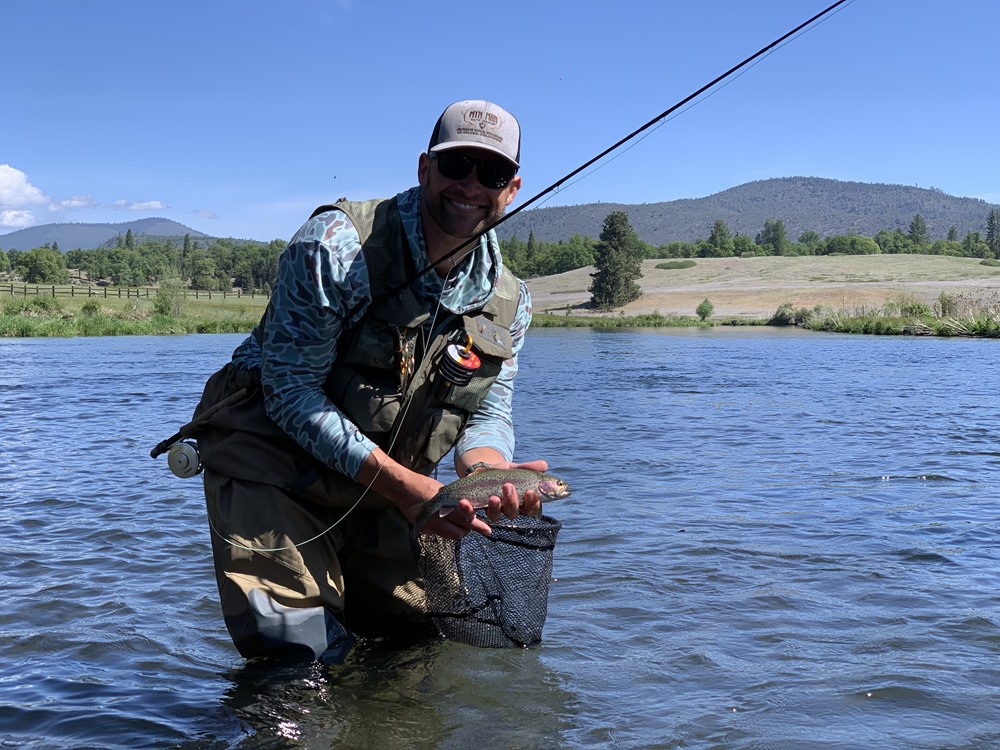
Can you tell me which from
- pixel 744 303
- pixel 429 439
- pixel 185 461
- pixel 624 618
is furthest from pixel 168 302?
pixel 429 439

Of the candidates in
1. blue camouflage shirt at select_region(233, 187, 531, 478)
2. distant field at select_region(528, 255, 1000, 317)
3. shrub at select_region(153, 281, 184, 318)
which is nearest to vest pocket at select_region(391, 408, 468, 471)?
blue camouflage shirt at select_region(233, 187, 531, 478)

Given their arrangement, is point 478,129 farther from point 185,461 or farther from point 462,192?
point 185,461

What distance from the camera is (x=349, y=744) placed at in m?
4.13

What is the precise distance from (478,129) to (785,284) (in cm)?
11067

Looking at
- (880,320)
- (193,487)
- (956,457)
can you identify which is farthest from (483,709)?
(880,320)

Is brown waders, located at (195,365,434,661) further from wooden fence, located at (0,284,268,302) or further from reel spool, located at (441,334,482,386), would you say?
wooden fence, located at (0,284,268,302)

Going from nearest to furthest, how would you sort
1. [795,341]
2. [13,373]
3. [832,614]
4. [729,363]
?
1. [832,614]
2. [13,373]
3. [729,363]
4. [795,341]

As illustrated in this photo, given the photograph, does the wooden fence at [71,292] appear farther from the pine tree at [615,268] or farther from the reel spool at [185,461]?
the reel spool at [185,461]

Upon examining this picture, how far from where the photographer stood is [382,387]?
4172mm

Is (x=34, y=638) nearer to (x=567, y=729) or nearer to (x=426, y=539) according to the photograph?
(x=426, y=539)

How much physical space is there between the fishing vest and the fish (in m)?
0.40

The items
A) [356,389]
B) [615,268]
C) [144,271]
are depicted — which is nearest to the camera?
[356,389]

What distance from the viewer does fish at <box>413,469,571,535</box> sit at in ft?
12.9

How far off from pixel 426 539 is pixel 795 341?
4915 cm
